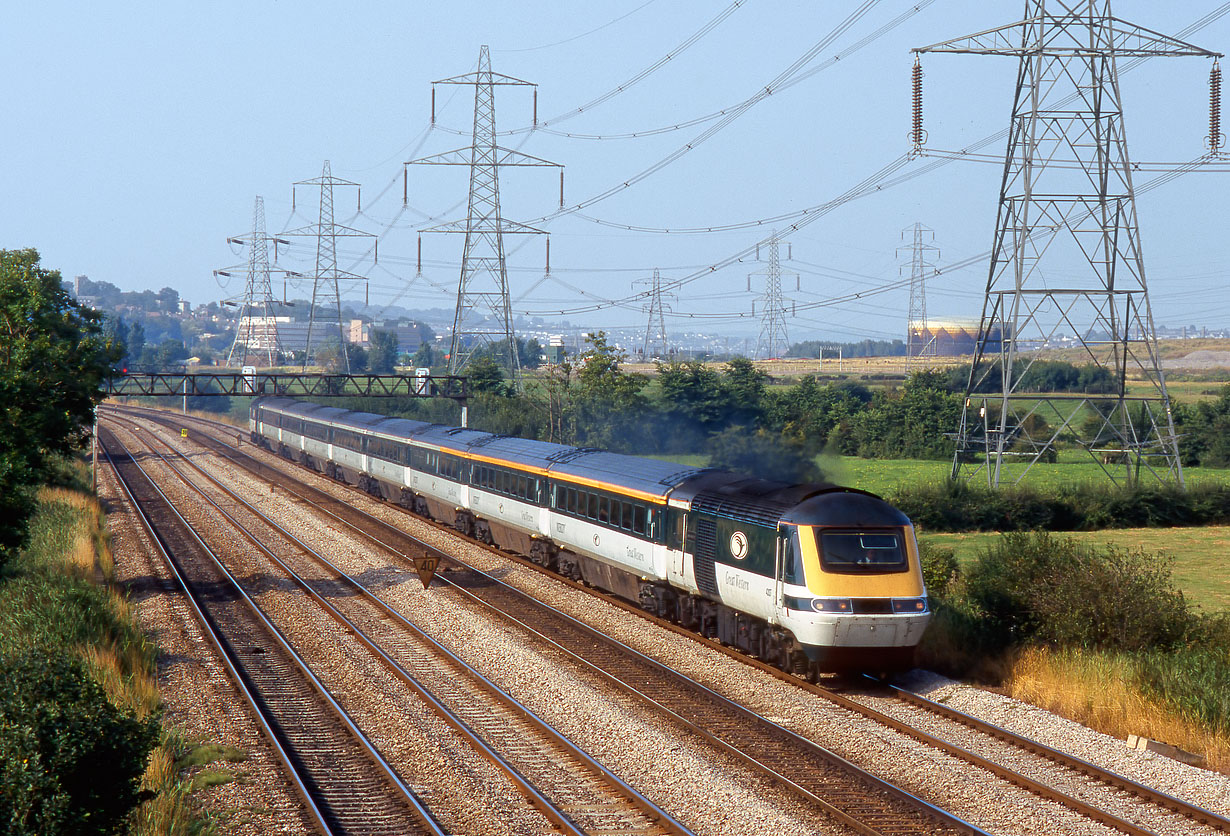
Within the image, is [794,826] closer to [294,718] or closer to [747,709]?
[747,709]

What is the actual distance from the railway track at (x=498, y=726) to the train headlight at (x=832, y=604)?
14.5ft

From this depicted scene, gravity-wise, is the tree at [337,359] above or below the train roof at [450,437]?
above

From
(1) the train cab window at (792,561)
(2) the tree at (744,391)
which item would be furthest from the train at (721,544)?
(2) the tree at (744,391)

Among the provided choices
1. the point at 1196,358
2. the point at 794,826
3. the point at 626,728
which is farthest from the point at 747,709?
the point at 1196,358

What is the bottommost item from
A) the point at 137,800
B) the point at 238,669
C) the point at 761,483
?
the point at 238,669

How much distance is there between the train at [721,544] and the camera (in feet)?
54.3

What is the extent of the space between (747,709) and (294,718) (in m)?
6.68

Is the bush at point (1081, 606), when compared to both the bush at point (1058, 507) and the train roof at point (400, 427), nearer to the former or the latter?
the bush at point (1058, 507)

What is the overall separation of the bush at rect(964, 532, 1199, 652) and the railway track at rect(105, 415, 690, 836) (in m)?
9.38

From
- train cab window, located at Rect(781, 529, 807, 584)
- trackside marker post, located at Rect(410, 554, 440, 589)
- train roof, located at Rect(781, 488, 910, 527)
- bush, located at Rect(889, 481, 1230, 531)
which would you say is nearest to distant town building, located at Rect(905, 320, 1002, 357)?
bush, located at Rect(889, 481, 1230, 531)

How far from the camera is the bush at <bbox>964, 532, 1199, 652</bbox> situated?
18406 millimetres

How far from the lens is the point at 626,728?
15094 millimetres

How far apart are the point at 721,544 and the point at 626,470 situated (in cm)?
622

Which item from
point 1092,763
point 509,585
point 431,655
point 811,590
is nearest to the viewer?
point 1092,763
